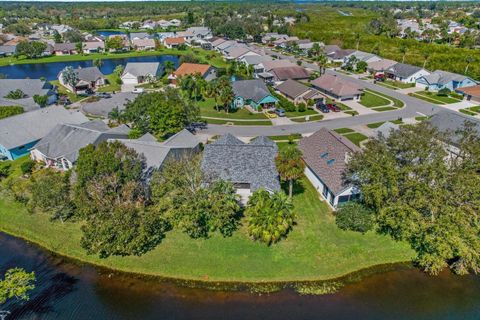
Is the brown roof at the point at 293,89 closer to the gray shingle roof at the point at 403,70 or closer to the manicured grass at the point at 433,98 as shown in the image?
the manicured grass at the point at 433,98

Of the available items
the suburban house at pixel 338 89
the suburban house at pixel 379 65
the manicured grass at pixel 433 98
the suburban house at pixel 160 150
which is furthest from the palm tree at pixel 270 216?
the suburban house at pixel 379 65

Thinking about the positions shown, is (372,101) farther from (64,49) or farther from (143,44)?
(64,49)

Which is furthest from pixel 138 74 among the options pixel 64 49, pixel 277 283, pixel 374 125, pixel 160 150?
pixel 277 283

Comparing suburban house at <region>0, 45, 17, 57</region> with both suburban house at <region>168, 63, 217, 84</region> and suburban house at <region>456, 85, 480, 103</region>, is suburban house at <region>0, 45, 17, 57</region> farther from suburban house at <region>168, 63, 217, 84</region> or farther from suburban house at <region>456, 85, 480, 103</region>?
suburban house at <region>456, 85, 480, 103</region>

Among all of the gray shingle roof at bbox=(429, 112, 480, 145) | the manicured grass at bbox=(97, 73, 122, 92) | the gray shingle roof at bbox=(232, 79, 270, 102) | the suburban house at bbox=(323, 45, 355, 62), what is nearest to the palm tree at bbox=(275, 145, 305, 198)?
the gray shingle roof at bbox=(429, 112, 480, 145)

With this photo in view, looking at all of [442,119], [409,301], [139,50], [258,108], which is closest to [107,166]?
[409,301]

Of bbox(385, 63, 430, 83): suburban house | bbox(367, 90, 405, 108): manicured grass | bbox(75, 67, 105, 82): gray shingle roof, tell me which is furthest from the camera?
bbox(385, 63, 430, 83): suburban house

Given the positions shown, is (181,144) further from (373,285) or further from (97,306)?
(373,285)
